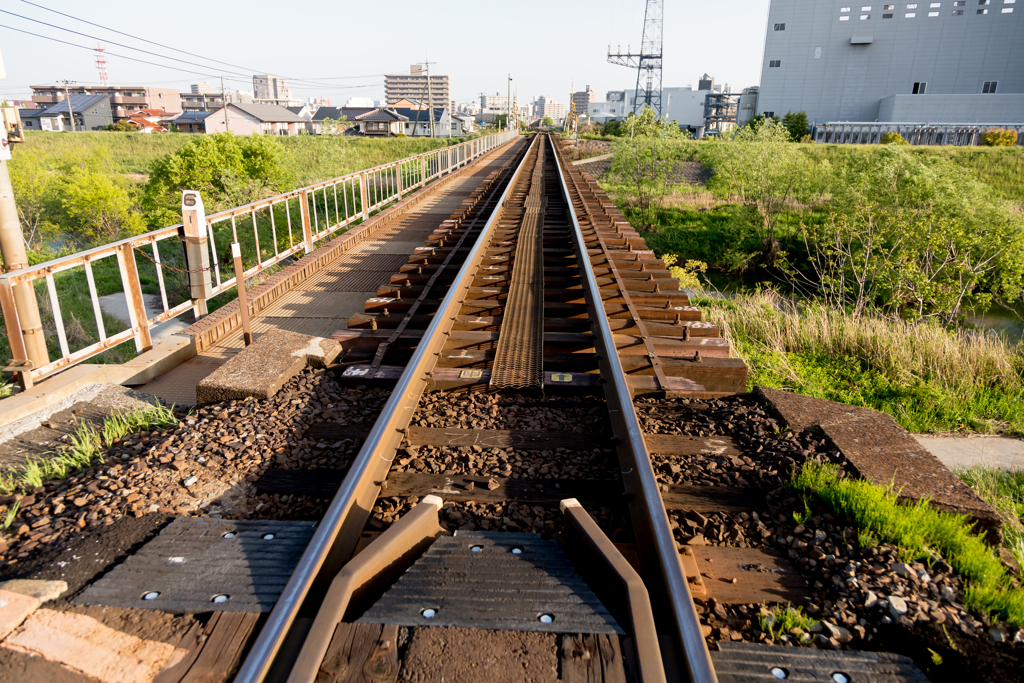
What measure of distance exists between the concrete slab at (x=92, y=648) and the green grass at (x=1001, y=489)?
391 cm

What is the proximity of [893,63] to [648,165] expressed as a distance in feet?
180

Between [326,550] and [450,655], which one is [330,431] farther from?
Answer: [450,655]

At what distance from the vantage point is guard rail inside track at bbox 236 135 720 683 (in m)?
1.82

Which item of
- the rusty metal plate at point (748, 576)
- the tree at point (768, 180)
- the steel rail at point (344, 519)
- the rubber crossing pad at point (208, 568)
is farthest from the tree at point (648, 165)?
the rubber crossing pad at point (208, 568)

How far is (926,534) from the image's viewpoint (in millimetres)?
2488

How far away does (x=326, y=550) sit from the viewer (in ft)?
7.03

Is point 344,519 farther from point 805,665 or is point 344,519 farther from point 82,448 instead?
point 82,448

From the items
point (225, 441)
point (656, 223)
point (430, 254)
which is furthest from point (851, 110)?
point (225, 441)

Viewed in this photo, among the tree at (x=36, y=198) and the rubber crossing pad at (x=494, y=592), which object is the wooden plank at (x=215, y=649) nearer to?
the rubber crossing pad at (x=494, y=592)

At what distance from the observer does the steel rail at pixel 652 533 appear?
174cm

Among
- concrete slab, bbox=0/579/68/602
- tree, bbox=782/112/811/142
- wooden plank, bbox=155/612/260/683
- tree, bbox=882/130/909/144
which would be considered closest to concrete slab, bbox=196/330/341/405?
concrete slab, bbox=0/579/68/602

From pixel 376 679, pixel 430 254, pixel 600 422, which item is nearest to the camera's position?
pixel 376 679

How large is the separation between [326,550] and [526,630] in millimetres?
778

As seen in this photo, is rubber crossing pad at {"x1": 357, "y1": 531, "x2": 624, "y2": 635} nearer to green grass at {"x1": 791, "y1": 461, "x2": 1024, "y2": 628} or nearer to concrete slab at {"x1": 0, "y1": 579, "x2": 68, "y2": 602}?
concrete slab at {"x1": 0, "y1": 579, "x2": 68, "y2": 602}
